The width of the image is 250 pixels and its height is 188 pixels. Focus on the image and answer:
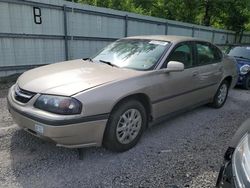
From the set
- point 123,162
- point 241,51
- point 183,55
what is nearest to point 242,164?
point 123,162

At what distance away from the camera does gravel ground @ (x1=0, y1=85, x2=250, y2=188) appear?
2836mm

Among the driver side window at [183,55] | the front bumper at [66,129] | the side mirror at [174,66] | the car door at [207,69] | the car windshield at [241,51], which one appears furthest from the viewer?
the car windshield at [241,51]

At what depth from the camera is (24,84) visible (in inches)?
127

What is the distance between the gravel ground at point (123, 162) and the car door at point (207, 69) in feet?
2.98

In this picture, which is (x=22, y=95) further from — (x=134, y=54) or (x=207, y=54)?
(x=207, y=54)

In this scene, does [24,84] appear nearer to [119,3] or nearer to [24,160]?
[24,160]

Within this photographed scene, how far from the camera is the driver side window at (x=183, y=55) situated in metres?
4.13

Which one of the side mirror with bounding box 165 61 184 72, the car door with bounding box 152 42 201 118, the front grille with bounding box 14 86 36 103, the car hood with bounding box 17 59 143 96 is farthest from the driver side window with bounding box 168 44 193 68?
the front grille with bounding box 14 86 36 103

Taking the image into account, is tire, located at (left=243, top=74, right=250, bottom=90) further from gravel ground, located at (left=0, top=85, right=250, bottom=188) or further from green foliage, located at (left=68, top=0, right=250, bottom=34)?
green foliage, located at (left=68, top=0, right=250, bottom=34)

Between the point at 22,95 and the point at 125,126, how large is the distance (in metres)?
1.37

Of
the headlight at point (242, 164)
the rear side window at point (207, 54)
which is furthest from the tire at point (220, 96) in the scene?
the headlight at point (242, 164)

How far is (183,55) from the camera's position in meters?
4.40

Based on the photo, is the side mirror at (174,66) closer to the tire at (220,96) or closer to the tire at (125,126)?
the tire at (125,126)

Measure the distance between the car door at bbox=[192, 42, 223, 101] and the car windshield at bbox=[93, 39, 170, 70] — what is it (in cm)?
94
